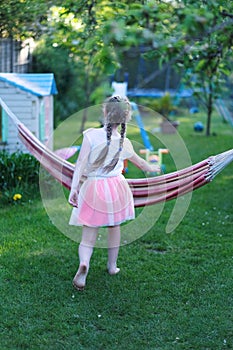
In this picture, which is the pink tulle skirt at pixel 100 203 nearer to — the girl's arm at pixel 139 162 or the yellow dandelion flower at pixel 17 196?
the girl's arm at pixel 139 162

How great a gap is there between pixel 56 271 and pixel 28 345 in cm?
89

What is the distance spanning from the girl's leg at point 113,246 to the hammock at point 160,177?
10.7 inches

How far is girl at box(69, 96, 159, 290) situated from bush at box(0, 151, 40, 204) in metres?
1.65

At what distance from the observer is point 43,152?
3.81 m

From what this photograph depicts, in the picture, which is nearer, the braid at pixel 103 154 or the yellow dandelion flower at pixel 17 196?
the braid at pixel 103 154

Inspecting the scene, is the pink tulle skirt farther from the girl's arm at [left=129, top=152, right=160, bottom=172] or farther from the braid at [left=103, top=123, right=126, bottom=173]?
the girl's arm at [left=129, top=152, right=160, bottom=172]

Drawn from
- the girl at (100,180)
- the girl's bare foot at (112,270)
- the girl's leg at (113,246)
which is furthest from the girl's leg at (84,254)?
the girl's bare foot at (112,270)

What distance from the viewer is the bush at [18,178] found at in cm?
485

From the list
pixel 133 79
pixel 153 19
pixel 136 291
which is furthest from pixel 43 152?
pixel 133 79

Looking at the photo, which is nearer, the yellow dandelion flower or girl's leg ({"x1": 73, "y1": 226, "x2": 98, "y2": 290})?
girl's leg ({"x1": 73, "y1": 226, "x2": 98, "y2": 290})

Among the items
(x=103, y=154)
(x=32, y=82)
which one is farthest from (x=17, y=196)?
(x=103, y=154)

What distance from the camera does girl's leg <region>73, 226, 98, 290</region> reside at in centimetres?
314

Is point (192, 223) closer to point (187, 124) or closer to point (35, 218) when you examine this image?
point (35, 218)

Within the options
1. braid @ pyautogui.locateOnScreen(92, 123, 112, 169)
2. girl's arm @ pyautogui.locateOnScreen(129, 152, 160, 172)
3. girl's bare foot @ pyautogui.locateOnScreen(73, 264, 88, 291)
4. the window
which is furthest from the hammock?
the window
